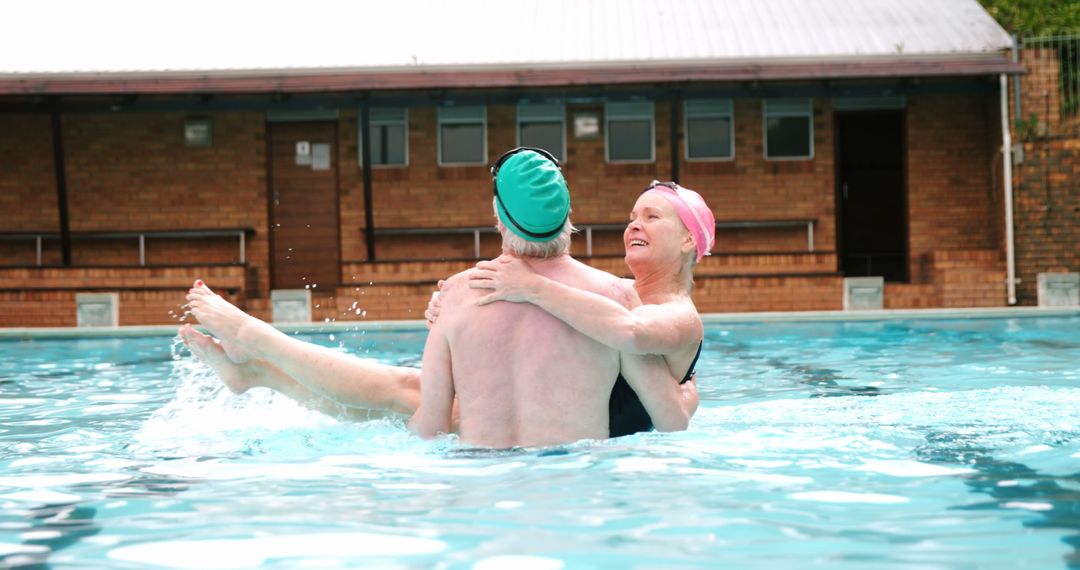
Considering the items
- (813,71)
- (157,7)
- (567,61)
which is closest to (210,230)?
(157,7)

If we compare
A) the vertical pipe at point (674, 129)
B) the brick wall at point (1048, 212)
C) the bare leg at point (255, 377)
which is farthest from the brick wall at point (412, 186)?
the bare leg at point (255, 377)

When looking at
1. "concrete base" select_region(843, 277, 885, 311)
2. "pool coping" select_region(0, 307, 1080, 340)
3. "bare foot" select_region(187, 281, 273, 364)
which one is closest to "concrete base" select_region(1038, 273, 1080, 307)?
"pool coping" select_region(0, 307, 1080, 340)

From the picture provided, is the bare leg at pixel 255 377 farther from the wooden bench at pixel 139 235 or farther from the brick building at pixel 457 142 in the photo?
the wooden bench at pixel 139 235

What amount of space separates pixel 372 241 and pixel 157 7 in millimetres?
6328

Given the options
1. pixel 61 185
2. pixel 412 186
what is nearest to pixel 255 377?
pixel 61 185

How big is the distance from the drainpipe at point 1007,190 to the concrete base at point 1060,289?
0.69 meters

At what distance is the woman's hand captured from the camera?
387 cm

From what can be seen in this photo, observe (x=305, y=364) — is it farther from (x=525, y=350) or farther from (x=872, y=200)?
(x=872, y=200)

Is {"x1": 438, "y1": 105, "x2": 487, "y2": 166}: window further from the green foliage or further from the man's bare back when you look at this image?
the man's bare back

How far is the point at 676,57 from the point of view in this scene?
1652 cm

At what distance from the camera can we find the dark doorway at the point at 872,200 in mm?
22469

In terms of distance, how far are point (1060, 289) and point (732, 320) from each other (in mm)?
4454

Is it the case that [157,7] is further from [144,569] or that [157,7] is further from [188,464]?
[144,569]

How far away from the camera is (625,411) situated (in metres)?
4.30
